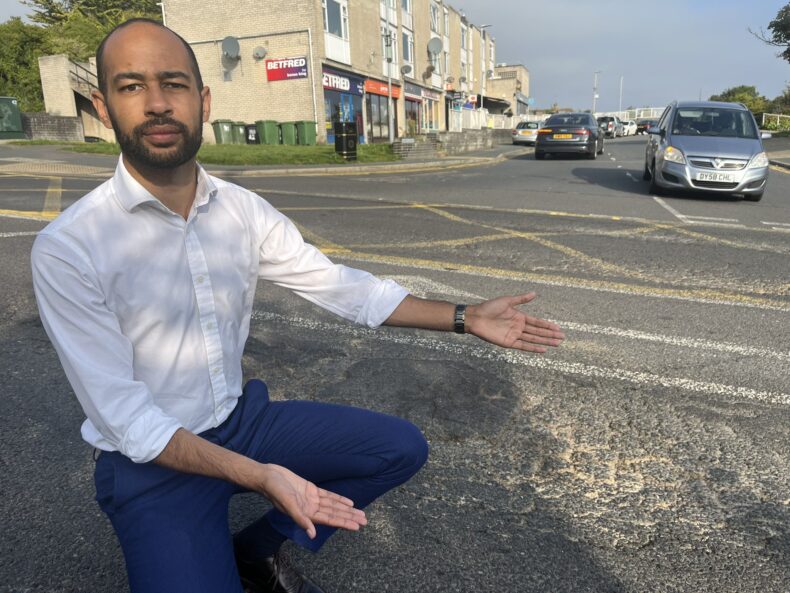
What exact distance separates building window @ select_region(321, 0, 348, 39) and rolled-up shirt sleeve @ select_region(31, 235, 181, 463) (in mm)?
28958

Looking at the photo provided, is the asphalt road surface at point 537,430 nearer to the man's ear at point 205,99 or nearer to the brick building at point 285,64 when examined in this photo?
the man's ear at point 205,99

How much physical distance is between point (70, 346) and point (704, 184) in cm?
1102

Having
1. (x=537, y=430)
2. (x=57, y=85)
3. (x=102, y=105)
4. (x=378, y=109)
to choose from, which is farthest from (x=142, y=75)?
(x=378, y=109)

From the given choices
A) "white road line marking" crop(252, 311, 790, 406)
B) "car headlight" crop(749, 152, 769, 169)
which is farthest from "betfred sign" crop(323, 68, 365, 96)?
"white road line marking" crop(252, 311, 790, 406)

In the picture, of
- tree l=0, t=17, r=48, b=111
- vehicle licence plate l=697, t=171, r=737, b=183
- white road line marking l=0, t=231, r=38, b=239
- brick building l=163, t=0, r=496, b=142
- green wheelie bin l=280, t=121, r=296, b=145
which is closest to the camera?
white road line marking l=0, t=231, r=38, b=239

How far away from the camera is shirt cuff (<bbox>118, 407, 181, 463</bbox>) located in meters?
1.57

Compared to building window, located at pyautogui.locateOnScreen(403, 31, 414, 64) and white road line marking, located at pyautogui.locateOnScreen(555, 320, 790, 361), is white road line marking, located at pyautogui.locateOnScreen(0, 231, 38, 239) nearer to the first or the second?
white road line marking, located at pyautogui.locateOnScreen(555, 320, 790, 361)

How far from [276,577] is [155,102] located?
1.53 m

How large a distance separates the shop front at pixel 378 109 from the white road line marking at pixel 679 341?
1212 inches

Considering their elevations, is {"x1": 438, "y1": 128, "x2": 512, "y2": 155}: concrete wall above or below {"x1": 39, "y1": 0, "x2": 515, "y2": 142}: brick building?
below

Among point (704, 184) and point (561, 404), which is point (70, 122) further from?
point (561, 404)

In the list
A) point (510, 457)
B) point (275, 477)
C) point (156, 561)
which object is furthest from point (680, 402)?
point (156, 561)

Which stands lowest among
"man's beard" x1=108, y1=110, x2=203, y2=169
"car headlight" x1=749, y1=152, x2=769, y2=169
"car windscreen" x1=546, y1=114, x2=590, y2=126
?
"car headlight" x1=749, y1=152, x2=769, y2=169

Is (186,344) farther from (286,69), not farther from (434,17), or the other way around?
(434,17)
